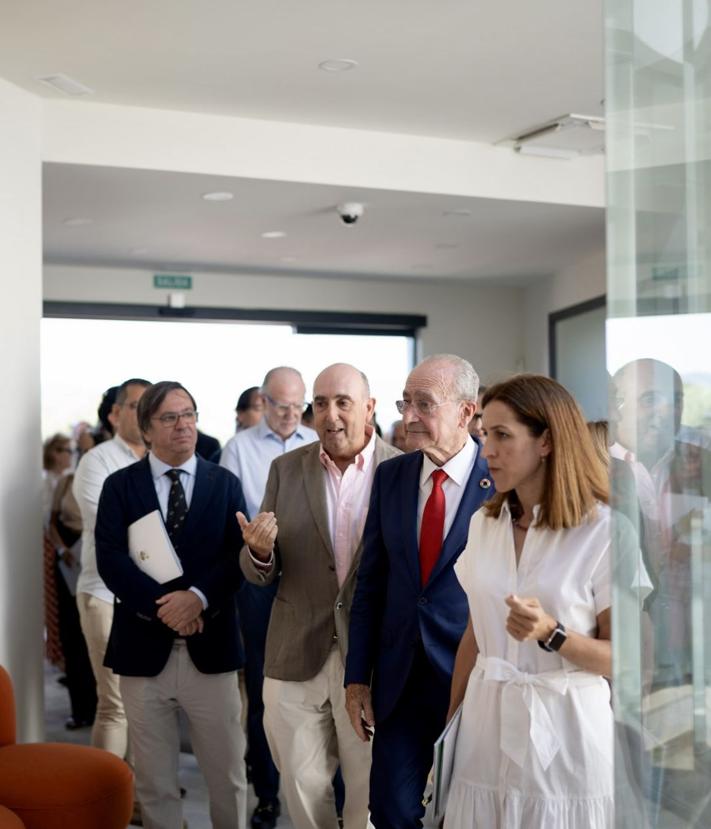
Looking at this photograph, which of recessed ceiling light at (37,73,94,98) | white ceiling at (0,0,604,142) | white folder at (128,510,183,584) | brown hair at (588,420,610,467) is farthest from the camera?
recessed ceiling light at (37,73,94,98)

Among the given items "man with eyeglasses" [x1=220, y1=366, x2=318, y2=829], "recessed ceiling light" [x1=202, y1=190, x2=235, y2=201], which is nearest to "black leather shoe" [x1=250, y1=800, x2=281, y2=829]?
"man with eyeglasses" [x1=220, y1=366, x2=318, y2=829]

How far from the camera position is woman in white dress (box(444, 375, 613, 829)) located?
7.52ft

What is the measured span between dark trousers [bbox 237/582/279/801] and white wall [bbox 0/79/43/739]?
1.10m

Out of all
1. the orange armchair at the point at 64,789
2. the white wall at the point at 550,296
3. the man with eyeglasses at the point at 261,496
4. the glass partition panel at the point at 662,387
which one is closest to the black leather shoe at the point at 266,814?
the man with eyeglasses at the point at 261,496

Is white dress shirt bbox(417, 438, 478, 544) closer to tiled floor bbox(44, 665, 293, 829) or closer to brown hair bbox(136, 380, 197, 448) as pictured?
brown hair bbox(136, 380, 197, 448)

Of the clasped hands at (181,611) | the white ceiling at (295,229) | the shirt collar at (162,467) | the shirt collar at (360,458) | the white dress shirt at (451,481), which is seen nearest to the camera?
the white dress shirt at (451,481)

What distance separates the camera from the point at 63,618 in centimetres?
613

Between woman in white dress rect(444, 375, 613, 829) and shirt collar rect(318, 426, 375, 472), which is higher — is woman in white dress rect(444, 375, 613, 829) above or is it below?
below

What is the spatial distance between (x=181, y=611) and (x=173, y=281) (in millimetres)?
6275

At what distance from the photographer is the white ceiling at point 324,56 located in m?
4.39

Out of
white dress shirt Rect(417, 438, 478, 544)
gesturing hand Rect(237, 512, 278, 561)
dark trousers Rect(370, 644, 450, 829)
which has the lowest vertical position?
dark trousers Rect(370, 644, 450, 829)

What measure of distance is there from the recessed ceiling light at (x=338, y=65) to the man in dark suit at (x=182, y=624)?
1.96m

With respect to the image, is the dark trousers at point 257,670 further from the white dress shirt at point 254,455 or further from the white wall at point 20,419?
the white wall at point 20,419

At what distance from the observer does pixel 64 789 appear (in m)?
3.41
